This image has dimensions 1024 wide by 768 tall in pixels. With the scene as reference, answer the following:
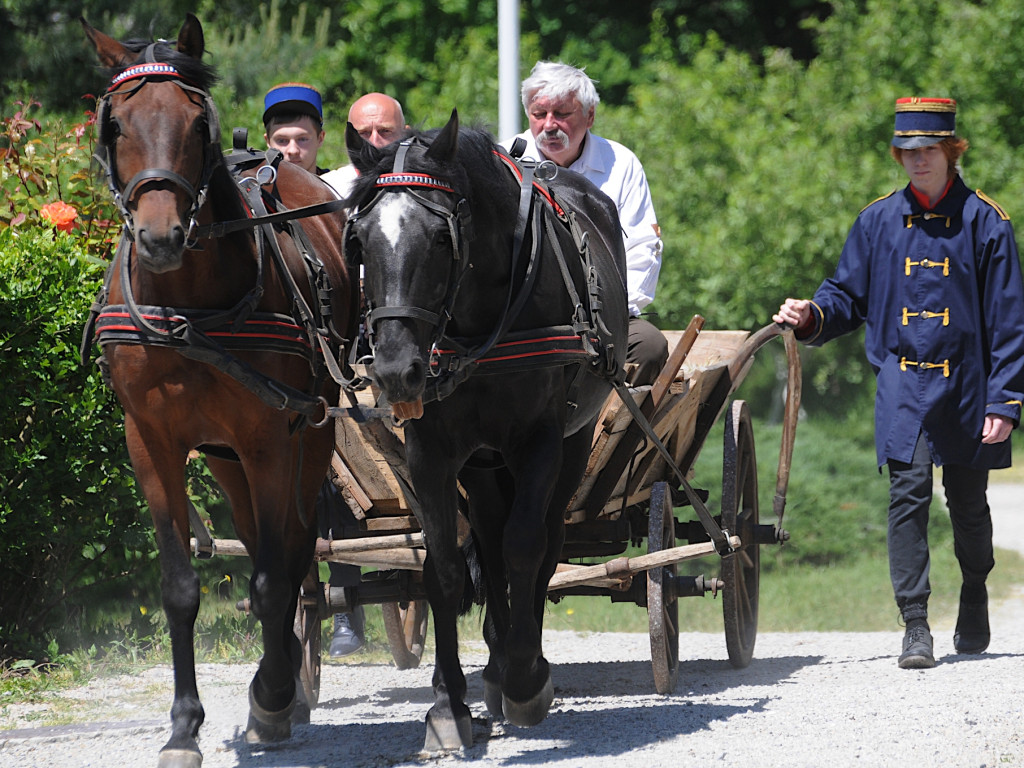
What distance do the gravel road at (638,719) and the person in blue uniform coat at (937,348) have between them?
0.52m

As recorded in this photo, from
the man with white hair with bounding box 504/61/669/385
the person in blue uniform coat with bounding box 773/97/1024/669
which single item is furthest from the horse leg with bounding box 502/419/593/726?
the person in blue uniform coat with bounding box 773/97/1024/669

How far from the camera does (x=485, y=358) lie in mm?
4391

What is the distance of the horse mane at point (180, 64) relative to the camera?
424 centimetres

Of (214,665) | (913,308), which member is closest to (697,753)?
(913,308)

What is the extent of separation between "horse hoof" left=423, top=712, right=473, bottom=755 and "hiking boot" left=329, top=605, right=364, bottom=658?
2717 mm

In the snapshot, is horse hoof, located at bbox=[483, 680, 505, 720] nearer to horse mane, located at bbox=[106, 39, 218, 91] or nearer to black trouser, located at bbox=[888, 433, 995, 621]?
black trouser, located at bbox=[888, 433, 995, 621]

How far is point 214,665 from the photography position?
22.3 ft

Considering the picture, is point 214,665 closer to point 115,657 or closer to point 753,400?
point 115,657

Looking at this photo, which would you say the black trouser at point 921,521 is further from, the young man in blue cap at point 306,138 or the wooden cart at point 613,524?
the young man in blue cap at point 306,138

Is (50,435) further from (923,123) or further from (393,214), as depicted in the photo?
(923,123)


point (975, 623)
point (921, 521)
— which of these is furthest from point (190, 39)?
point (975, 623)

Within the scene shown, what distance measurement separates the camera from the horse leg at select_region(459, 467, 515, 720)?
491 centimetres

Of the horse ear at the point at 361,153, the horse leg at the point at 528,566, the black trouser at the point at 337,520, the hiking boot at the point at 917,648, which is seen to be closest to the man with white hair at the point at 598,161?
the horse leg at the point at 528,566

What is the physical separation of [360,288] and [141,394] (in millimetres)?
1239
